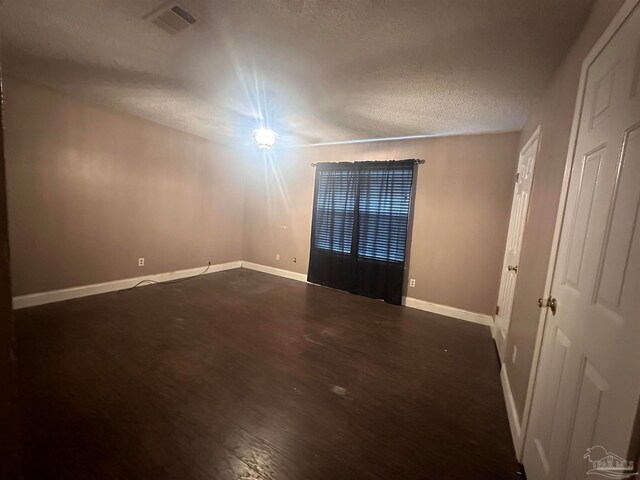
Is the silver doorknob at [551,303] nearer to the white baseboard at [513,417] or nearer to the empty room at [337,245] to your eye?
the empty room at [337,245]

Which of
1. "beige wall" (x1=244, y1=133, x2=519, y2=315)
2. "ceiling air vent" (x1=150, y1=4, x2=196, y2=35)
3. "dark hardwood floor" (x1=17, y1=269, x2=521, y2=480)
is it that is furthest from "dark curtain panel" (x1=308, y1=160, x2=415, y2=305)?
"ceiling air vent" (x1=150, y1=4, x2=196, y2=35)

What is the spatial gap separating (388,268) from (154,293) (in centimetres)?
323

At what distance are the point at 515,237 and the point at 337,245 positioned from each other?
239 cm

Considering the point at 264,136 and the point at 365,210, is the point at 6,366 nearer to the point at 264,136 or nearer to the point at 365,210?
A: the point at 264,136

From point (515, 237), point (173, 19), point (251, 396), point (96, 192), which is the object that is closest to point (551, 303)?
point (515, 237)

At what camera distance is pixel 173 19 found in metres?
1.70

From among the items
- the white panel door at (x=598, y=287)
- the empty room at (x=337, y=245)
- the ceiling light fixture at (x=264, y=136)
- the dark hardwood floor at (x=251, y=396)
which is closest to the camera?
the white panel door at (x=598, y=287)

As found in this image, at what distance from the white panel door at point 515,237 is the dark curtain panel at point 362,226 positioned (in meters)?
1.25

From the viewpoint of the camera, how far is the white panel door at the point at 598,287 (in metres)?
0.81

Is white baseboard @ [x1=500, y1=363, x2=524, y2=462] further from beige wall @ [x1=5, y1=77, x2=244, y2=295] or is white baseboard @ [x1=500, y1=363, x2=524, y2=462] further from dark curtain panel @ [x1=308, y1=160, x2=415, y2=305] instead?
beige wall @ [x1=5, y1=77, x2=244, y2=295]

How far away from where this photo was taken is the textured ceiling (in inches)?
→ 61.4

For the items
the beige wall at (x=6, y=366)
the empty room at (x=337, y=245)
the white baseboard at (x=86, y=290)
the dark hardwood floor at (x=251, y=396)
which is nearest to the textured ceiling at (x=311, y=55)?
the empty room at (x=337, y=245)

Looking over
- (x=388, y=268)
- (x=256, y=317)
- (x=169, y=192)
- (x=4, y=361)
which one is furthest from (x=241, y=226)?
(x=4, y=361)

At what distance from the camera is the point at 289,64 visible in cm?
210
